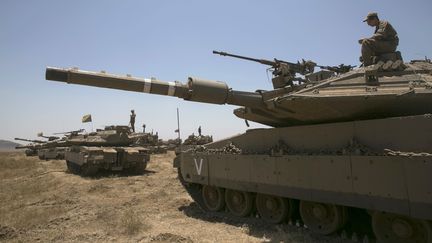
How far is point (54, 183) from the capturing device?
16.6 m

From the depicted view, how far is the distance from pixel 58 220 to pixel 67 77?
456 cm

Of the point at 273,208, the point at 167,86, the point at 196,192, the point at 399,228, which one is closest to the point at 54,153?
the point at 196,192

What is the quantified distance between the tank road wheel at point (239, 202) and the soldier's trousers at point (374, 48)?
159 inches

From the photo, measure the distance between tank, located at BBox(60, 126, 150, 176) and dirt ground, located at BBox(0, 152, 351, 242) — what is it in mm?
2495

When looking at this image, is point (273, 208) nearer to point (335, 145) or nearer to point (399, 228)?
point (335, 145)

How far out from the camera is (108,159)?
58.7 feet

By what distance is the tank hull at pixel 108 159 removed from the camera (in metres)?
17.6

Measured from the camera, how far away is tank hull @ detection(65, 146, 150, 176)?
1764 centimetres

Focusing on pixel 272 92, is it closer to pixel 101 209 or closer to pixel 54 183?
pixel 101 209

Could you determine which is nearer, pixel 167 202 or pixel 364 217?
pixel 364 217

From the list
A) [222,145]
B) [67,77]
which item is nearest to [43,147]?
[222,145]

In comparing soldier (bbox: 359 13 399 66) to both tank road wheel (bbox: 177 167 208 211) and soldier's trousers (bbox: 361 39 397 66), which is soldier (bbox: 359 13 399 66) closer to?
soldier's trousers (bbox: 361 39 397 66)

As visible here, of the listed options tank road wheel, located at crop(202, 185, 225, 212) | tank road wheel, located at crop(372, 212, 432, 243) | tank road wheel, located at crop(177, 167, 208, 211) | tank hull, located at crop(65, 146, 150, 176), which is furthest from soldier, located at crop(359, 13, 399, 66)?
tank hull, located at crop(65, 146, 150, 176)

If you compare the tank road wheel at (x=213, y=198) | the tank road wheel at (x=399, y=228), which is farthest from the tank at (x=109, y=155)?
the tank road wheel at (x=399, y=228)
